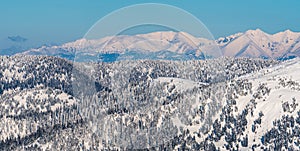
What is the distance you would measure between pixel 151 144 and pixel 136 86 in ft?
81.7

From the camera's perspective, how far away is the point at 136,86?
179m

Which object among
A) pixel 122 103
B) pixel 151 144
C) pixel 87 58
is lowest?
pixel 151 144

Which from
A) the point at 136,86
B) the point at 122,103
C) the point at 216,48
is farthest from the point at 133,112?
the point at 216,48

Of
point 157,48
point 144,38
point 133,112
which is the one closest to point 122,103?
point 133,112

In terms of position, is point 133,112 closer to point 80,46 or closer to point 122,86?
point 122,86

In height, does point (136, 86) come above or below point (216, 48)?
below

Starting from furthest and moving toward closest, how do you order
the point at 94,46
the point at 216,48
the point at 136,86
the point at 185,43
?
the point at 136,86 → the point at 94,46 → the point at 185,43 → the point at 216,48

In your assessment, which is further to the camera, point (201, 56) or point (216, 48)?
point (201, 56)

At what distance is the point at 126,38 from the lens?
169 meters

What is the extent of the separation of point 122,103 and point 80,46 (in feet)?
132

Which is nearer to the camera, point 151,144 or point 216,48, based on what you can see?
point 216,48

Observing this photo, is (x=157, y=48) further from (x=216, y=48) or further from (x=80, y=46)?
(x=216, y=48)

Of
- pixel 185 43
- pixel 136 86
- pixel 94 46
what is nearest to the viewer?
pixel 185 43

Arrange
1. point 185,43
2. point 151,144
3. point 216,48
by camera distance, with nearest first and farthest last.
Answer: point 216,48, point 185,43, point 151,144
